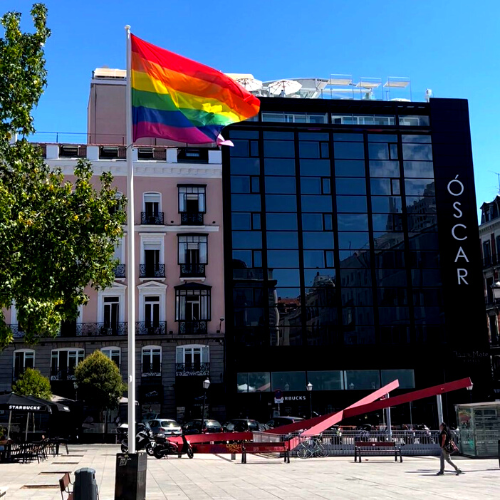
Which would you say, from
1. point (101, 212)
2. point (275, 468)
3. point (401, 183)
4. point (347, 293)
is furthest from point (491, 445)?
point (401, 183)

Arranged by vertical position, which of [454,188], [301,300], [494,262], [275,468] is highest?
[454,188]

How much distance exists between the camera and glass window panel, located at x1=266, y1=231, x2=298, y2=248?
53.4m

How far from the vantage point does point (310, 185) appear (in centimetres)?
5478

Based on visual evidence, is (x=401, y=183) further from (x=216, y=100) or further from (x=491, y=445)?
(x=216, y=100)

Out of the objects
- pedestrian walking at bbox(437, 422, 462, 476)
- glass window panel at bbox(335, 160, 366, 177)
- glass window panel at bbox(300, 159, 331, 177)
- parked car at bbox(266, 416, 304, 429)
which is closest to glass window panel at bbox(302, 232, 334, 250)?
glass window panel at bbox(300, 159, 331, 177)

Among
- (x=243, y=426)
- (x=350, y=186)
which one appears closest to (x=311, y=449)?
(x=243, y=426)

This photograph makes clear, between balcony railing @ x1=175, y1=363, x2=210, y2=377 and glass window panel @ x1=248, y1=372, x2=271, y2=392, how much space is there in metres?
3.46

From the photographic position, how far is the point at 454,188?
56000mm

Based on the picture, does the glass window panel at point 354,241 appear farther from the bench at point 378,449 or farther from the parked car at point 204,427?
the bench at point 378,449

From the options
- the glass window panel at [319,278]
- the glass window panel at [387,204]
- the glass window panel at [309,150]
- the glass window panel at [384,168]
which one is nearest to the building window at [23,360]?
the glass window panel at [319,278]

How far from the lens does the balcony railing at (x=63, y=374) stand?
4862 cm

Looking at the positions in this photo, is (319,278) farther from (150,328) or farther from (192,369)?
(150,328)

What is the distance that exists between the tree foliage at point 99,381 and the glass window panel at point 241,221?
563 inches

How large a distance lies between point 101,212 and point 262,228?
35.7m
